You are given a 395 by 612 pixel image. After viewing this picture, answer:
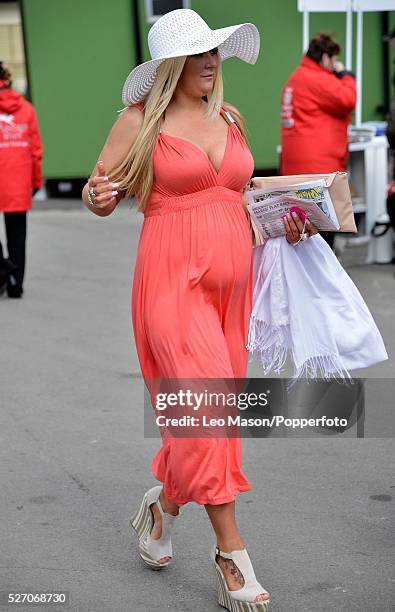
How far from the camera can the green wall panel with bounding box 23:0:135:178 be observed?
14.8 meters

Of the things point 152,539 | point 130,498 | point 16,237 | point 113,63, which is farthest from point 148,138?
Answer: point 113,63

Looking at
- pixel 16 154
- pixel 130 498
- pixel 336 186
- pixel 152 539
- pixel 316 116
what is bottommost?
pixel 130 498

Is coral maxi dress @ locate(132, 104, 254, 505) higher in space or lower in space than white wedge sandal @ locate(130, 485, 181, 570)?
higher

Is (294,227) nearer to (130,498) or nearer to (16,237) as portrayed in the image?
(130,498)

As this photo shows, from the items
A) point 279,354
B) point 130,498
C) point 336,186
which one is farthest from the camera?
point 130,498

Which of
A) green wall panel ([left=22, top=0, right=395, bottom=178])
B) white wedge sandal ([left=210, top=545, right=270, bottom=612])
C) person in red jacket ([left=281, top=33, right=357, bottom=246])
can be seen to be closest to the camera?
white wedge sandal ([left=210, top=545, right=270, bottom=612])

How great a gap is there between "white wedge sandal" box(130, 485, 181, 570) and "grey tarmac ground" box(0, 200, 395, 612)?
0.06m

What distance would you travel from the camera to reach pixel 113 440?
19.4ft

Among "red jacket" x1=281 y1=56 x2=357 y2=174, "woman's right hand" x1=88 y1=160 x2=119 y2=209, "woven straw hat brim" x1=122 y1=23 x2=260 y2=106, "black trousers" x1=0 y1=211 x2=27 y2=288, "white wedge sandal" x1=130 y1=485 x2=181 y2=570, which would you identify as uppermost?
"woven straw hat brim" x1=122 y1=23 x2=260 y2=106

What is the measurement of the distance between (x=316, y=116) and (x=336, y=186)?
578cm

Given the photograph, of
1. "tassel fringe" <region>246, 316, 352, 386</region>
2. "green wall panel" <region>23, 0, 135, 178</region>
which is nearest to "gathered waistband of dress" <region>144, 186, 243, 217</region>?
"tassel fringe" <region>246, 316, 352, 386</region>

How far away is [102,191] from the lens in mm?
3949

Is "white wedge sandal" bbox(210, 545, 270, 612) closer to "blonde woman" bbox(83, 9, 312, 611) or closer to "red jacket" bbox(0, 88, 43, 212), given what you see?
"blonde woman" bbox(83, 9, 312, 611)

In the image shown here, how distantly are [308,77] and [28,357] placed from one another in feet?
12.0
